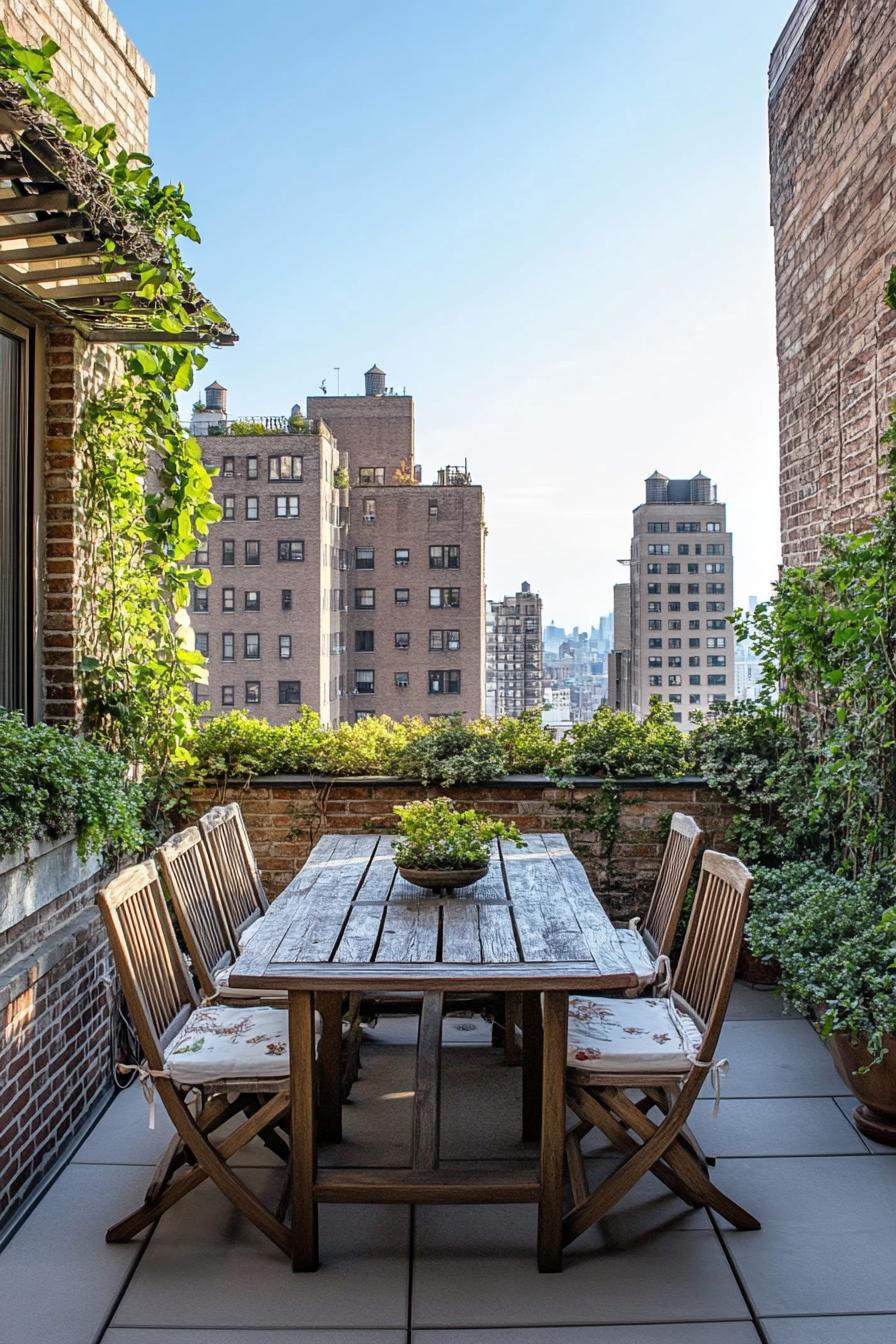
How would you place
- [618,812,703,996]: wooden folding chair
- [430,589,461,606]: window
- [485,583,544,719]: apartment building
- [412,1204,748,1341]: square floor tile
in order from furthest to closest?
[430,589,461,606]: window < [485,583,544,719]: apartment building < [618,812,703,996]: wooden folding chair < [412,1204,748,1341]: square floor tile

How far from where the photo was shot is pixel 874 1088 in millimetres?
3240

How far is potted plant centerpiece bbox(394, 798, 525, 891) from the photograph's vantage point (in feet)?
10.7

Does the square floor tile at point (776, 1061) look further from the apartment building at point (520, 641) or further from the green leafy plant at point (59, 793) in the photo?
the apartment building at point (520, 641)

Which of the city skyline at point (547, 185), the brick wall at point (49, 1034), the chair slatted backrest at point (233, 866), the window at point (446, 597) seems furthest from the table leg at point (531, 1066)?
the window at point (446, 597)

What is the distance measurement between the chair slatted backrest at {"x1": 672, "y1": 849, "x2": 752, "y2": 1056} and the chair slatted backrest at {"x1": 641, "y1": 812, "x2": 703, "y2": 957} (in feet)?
0.60

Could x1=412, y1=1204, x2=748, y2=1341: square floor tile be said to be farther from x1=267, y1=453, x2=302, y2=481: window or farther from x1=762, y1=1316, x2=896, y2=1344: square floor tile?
x1=267, y1=453, x2=302, y2=481: window

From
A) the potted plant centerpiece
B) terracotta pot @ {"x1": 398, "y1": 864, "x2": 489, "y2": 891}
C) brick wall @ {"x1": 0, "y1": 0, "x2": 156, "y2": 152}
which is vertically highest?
brick wall @ {"x1": 0, "y1": 0, "x2": 156, "y2": 152}

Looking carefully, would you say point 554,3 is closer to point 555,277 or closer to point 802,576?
point 802,576

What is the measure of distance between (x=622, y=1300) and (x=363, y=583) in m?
34.0

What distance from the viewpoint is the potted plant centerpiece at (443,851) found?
325 cm

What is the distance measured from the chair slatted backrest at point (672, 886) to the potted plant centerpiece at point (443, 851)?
0.61 metres

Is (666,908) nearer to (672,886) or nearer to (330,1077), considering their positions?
(672,886)

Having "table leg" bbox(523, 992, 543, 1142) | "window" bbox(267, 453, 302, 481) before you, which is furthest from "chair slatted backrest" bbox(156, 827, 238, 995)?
"window" bbox(267, 453, 302, 481)

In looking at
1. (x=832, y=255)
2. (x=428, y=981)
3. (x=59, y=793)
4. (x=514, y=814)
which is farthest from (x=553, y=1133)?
(x=832, y=255)
